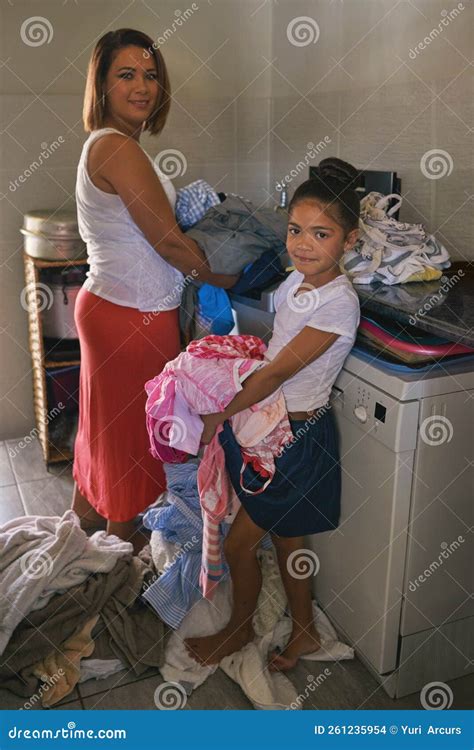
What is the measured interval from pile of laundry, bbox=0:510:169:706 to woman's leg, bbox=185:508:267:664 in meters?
0.11

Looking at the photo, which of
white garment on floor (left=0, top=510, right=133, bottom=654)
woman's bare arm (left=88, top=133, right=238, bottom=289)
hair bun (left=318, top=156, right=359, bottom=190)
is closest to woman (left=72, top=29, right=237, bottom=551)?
woman's bare arm (left=88, top=133, right=238, bottom=289)

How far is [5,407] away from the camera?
115 inches

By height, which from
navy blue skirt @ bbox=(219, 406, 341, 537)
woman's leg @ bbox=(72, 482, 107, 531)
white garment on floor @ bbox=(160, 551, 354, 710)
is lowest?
woman's leg @ bbox=(72, 482, 107, 531)

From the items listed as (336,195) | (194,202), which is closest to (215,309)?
(194,202)

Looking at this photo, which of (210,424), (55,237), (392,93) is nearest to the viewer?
(210,424)

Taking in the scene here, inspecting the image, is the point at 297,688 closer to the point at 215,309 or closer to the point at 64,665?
the point at 64,665

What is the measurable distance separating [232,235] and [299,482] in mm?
604

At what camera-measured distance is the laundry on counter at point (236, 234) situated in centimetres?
169

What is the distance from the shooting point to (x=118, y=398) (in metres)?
1.89

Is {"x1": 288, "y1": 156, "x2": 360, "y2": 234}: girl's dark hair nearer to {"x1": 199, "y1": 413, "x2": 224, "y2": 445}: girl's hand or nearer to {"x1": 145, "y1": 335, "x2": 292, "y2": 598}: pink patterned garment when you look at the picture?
{"x1": 145, "y1": 335, "x2": 292, "y2": 598}: pink patterned garment

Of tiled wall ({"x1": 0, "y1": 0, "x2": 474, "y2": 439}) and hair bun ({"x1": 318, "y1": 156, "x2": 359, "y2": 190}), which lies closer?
hair bun ({"x1": 318, "y1": 156, "x2": 359, "y2": 190})

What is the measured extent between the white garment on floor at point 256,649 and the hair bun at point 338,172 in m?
1.02

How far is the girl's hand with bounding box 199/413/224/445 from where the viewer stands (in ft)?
4.98

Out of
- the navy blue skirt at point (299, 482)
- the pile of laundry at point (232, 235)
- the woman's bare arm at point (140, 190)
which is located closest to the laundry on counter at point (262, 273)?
the pile of laundry at point (232, 235)
